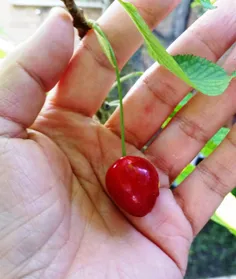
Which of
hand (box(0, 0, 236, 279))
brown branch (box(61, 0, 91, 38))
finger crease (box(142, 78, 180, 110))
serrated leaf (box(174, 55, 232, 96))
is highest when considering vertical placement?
serrated leaf (box(174, 55, 232, 96))

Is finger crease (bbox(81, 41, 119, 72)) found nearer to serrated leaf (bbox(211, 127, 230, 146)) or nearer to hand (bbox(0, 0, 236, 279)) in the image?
hand (bbox(0, 0, 236, 279))

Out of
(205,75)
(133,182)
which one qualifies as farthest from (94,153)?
(205,75)

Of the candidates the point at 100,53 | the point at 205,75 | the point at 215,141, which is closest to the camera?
the point at 205,75

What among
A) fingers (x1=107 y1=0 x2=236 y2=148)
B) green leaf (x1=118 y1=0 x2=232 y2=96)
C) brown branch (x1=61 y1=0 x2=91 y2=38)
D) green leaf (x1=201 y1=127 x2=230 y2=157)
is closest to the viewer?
green leaf (x1=118 y1=0 x2=232 y2=96)

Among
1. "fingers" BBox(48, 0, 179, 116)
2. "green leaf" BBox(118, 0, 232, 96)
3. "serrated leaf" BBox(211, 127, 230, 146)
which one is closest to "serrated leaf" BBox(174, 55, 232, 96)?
"green leaf" BBox(118, 0, 232, 96)

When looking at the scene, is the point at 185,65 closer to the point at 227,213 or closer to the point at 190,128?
the point at 190,128

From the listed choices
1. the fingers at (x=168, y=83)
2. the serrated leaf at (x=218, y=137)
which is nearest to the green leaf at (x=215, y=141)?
the serrated leaf at (x=218, y=137)

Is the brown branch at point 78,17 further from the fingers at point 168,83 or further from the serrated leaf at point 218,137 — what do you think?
the serrated leaf at point 218,137
